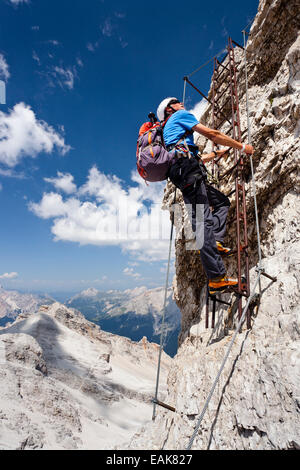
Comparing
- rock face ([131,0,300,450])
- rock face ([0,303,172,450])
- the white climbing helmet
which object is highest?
the white climbing helmet

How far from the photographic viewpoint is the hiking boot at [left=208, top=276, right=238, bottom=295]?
16.8 feet

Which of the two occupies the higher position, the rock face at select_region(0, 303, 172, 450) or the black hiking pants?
the black hiking pants

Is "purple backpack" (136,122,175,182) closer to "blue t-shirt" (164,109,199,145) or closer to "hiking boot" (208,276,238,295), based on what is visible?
"blue t-shirt" (164,109,199,145)

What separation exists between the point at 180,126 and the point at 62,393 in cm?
3398

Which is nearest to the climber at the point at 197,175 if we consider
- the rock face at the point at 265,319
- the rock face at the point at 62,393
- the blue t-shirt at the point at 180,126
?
the blue t-shirt at the point at 180,126

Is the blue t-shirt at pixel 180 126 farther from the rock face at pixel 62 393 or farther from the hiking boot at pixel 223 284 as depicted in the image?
the rock face at pixel 62 393

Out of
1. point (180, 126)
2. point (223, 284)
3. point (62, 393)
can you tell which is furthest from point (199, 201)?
point (62, 393)

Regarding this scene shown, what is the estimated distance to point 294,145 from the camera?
5.52 meters

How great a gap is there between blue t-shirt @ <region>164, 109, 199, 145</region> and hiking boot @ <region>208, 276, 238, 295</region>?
10.5 ft

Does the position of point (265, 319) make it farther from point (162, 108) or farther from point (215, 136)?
point (162, 108)

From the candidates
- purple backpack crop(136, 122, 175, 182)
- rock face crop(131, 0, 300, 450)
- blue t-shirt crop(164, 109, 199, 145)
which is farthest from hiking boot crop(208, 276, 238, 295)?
blue t-shirt crop(164, 109, 199, 145)

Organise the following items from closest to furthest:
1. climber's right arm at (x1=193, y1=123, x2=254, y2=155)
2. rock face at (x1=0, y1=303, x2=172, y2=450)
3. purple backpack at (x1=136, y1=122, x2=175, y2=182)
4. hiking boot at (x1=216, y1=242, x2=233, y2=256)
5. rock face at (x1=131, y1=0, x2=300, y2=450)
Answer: rock face at (x1=131, y1=0, x2=300, y2=450)
climber's right arm at (x1=193, y1=123, x2=254, y2=155)
purple backpack at (x1=136, y1=122, x2=175, y2=182)
hiking boot at (x1=216, y1=242, x2=233, y2=256)
rock face at (x1=0, y1=303, x2=172, y2=450)

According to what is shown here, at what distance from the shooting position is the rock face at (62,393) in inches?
764

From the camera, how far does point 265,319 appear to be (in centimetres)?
441
